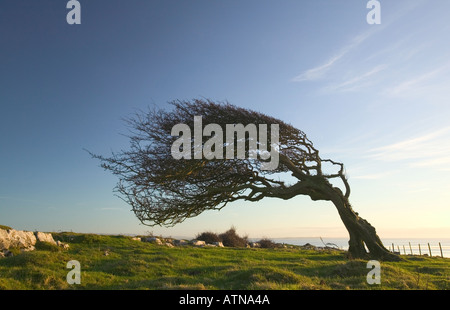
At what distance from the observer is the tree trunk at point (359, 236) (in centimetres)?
2122

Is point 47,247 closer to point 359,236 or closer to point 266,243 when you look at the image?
point 359,236

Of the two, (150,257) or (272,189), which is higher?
(272,189)

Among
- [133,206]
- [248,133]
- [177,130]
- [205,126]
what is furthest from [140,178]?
[248,133]

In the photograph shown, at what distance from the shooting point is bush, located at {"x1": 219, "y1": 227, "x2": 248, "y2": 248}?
35000 mm

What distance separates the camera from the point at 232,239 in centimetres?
3528

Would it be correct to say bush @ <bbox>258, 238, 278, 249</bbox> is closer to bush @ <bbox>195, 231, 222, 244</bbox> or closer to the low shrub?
bush @ <bbox>195, 231, 222, 244</bbox>

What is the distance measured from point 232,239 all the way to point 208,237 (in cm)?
250

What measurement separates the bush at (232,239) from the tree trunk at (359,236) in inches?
588

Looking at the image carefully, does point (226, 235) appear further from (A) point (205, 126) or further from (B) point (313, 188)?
(A) point (205, 126)

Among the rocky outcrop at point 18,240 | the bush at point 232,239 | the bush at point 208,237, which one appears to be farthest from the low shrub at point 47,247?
the bush at point 232,239

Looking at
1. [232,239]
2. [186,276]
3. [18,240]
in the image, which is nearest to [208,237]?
[232,239]

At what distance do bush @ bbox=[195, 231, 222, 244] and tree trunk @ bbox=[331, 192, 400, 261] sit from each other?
15571 millimetres
